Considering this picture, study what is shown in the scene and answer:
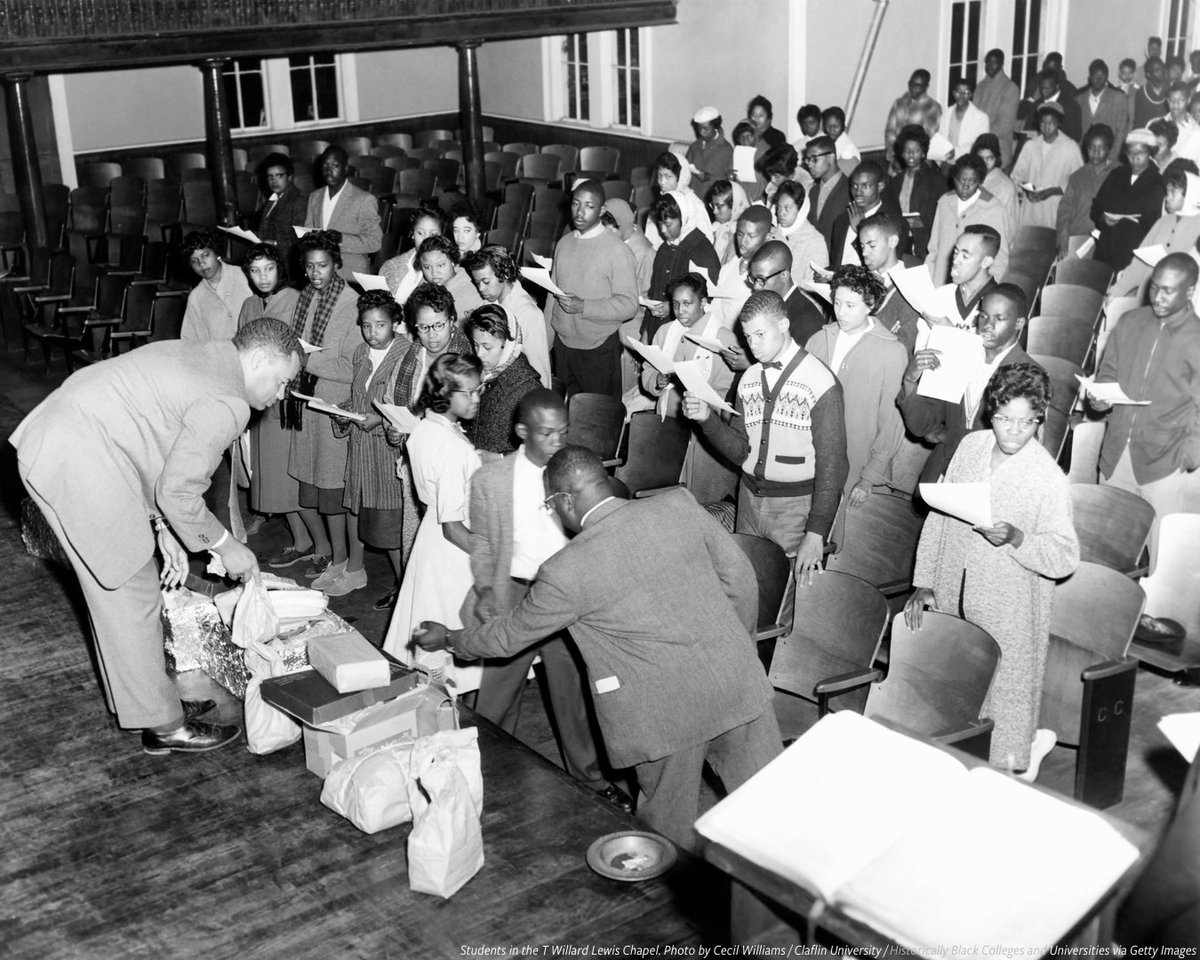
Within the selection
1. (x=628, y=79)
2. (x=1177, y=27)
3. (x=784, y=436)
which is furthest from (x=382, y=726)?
(x=1177, y=27)

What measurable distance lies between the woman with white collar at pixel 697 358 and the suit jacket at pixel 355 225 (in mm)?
2747

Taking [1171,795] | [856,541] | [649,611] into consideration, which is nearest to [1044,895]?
[649,611]

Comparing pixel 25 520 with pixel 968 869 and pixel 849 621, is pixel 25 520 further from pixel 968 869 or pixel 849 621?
pixel 968 869

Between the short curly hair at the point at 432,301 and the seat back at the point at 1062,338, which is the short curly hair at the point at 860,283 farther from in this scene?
the seat back at the point at 1062,338

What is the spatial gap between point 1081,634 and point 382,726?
2403mm

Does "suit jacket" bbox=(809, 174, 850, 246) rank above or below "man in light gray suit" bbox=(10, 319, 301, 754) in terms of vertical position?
above

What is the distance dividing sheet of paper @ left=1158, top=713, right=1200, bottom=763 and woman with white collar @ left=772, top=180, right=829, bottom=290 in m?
5.45

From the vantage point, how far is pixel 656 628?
3.62 meters

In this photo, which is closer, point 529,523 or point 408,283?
point 529,523

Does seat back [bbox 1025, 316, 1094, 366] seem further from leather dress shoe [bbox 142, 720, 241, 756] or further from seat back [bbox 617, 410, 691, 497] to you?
leather dress shoe [bbox 142, 720, 241, 756]

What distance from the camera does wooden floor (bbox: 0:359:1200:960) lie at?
3.53 metres

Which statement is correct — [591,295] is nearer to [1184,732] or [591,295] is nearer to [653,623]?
[653,623]

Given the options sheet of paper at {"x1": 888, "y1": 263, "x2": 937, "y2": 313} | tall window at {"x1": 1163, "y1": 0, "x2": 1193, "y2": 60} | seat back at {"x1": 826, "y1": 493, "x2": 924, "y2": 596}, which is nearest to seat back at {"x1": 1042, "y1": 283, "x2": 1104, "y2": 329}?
sheet of paper at {"x1": 888, "y1": 263, "x2": 937, "y2": 313}

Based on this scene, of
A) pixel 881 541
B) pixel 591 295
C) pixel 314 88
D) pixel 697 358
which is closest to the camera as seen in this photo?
pixel 881 541
